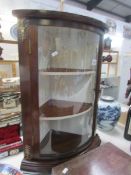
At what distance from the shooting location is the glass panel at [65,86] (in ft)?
2.20

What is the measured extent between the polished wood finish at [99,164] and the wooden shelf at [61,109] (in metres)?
0.20

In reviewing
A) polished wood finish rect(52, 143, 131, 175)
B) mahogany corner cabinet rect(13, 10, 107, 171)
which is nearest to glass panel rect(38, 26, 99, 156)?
mahogany corner cabinet rect(13, 10, 107, 171)

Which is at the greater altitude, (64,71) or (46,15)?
(46,15)

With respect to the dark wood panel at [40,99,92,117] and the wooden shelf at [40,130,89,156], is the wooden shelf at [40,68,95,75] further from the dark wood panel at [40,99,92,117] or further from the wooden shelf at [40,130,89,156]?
the wooden shelf at [40,130,89,156]

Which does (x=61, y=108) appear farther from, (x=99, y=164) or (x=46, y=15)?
(x=46, y=15)

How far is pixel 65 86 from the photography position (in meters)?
0.80

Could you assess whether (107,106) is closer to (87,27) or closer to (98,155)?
(98,155)

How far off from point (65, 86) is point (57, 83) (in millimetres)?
45

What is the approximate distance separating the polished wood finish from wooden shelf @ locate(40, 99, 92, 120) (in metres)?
0.20

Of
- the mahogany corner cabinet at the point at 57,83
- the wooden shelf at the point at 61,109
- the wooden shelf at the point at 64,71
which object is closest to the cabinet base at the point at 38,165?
the mahogany corner cabinet at the point at 57,83

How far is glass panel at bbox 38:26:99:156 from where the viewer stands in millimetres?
672

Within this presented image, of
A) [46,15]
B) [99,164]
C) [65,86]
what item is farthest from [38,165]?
[46,15]

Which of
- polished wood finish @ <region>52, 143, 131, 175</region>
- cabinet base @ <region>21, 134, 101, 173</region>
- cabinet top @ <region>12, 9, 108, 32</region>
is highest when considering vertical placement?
cabinet top @ <region>12, 9, 108, 32</region>

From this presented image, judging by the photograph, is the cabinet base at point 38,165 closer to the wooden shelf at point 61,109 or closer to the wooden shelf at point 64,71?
the wooden shelf at point 61,109
